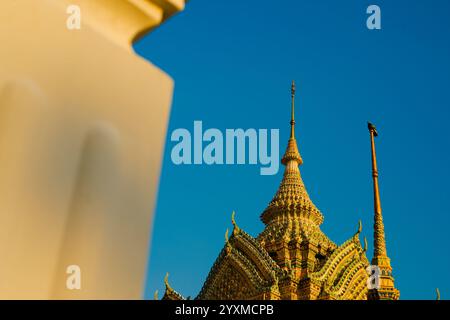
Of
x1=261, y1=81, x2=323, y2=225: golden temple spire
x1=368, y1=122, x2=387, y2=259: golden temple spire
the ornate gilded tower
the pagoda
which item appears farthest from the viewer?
x1=261, y1=81, x2=323, y2=225: golden temple spire

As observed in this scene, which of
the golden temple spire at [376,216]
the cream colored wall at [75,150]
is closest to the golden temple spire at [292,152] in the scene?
the golden temple spire at [376,216]

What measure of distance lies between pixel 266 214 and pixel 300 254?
3.66 meters

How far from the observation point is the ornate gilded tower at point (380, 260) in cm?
1279

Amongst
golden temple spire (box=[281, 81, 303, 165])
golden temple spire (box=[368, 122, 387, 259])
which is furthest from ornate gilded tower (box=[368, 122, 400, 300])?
golden temple spire (box=[281, 81, 303, 165])

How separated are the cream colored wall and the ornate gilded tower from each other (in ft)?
37.8

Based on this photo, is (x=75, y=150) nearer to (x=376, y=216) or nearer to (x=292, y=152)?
(x=376, y=216)

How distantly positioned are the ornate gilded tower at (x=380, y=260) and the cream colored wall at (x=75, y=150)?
11521 millimetres

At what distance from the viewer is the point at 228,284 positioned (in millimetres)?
21047

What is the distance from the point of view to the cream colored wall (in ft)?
5.53

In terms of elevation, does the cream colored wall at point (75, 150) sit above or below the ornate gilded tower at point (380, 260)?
below

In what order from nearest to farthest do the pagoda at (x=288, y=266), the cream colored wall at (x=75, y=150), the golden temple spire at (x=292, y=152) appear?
the cream colored wall at (x=75, y=150) → the pagoda at (x=288, y=266) → the golden temple spire at (x=292, y=152)

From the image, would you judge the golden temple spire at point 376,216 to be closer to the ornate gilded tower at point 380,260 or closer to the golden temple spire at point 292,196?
the ornate gilded tower at point 380,260

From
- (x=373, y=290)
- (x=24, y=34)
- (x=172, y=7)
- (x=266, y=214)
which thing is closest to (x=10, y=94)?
(x=24, y=34)

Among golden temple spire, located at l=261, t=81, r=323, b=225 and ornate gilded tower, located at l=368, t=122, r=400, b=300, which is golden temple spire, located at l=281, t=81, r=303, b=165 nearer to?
golden temple spire, located at l=261, t=81, r=323, b=225
